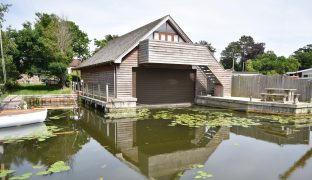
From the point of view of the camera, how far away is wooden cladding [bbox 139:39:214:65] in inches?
595

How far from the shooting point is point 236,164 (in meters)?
6.31

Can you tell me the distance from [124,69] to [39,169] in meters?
10.5

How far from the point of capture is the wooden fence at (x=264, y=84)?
48.6 feet

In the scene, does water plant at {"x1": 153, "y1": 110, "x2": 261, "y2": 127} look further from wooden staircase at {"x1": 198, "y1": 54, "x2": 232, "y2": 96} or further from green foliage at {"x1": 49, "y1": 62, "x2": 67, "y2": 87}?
green foliage at {"x1": 49, "y1": 62, "x2": 67, "y2": 87}

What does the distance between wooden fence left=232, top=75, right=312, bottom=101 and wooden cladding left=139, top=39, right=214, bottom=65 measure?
141 inches

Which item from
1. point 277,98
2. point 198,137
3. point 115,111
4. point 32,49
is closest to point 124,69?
point 115,111

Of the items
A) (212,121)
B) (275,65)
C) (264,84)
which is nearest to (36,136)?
(212,121)

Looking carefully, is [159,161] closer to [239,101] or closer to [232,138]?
[232,138]

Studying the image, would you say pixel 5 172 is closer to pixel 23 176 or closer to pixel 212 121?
pixel 23 176

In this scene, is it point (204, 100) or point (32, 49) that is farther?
point (32, 49)

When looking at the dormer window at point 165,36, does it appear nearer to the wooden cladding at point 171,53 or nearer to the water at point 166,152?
the wooden cladding at point 171,53

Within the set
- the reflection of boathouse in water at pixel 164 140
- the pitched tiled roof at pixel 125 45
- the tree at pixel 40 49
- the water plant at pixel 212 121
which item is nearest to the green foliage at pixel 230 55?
the tree at pixel 40 49

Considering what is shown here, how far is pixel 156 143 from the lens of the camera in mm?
8148

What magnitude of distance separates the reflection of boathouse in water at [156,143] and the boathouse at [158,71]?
442cm
